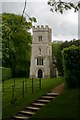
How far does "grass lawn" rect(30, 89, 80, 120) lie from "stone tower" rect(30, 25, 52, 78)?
45591 millimetres

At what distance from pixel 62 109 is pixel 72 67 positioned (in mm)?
5641

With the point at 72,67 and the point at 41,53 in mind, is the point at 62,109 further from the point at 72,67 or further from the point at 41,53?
the point at 41,53

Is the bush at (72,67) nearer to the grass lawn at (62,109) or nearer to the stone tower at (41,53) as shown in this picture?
the grass lawn at (62,109)

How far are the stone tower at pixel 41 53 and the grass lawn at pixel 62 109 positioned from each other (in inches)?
1795

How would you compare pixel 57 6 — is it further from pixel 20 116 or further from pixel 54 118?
pixel 20 116

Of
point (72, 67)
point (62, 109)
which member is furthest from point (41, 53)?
point (62, 109)

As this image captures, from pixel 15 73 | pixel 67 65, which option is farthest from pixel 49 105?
pixel 15 73

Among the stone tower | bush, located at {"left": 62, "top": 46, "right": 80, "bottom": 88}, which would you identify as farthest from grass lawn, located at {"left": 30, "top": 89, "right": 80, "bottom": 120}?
the stone tower

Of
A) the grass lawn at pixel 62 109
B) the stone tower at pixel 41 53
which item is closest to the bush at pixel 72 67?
the grass lawn at pixel 62 109

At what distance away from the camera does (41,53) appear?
64938mm

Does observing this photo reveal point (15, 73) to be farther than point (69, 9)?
Yes

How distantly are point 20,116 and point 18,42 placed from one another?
1533 inches

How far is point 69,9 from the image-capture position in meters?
14.2

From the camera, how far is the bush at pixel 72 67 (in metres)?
20.7
